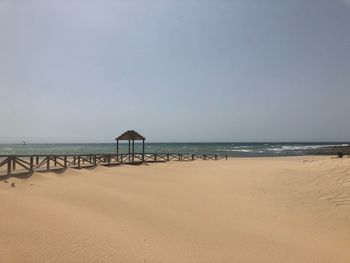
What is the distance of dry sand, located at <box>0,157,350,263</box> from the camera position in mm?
6676

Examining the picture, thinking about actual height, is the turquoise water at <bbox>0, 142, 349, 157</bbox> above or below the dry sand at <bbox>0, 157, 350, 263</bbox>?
above

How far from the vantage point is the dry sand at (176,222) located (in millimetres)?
6676

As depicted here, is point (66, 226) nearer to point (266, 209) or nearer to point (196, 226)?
point (196, 226)

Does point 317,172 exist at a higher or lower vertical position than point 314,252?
higher

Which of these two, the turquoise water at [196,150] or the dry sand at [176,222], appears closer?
the dry sand at [176,222]

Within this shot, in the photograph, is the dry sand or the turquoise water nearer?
the dry sand

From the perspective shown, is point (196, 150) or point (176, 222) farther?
point (196, 150)

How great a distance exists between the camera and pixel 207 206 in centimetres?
1092

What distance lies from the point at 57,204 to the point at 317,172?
471 inches

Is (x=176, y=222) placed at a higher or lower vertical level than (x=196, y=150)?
lower

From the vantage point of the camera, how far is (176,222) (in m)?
8.97

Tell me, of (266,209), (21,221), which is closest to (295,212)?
(266,209)

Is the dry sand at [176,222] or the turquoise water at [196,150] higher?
the turquoise water at [196,150]

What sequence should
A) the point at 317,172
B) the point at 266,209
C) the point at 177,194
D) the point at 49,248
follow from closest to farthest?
the point at 49,248 → the point at 266,209 → the point at 177,194 → the point at 317,172
